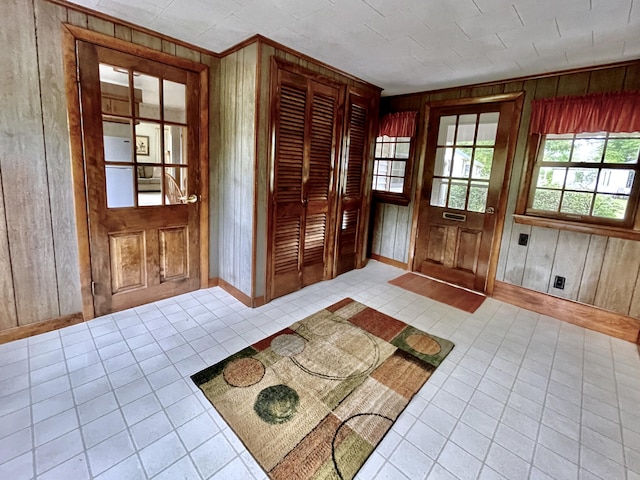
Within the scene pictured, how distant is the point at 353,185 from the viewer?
12.7 feet

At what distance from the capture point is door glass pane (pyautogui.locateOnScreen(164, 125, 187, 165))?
110 inches

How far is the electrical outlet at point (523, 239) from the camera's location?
3277 millimetres

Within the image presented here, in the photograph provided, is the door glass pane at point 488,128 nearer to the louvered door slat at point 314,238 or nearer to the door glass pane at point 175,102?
the louvered door slat at point 314,238

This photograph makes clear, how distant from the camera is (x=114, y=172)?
254 centimetres

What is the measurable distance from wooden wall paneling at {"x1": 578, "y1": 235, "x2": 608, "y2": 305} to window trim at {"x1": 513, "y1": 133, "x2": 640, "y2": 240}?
0.32 ft

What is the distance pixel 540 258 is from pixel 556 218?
434 mm

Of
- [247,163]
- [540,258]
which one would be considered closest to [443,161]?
[540,258]

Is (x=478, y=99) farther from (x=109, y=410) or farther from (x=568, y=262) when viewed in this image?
(x=109, y=410)

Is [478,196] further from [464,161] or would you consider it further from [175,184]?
[175,184]

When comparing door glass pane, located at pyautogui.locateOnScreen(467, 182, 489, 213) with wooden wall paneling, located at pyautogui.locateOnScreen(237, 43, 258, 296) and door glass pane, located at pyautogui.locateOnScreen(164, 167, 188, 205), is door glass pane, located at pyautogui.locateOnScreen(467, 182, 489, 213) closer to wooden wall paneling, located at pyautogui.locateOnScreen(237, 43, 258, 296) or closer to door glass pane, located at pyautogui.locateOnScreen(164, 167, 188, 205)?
wooden wall paneling, located at pyautogui.locateOnScreen(237, 43, 258, 296)

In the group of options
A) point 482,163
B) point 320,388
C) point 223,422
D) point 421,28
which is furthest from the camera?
point 482,163

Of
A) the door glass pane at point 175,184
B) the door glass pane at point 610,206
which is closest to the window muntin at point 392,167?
the door glass pane at point 610,206

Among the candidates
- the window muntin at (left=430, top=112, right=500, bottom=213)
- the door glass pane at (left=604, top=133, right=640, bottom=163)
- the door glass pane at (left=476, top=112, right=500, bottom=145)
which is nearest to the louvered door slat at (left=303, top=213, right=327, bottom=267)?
the window muntin at (left=430, top=112, right=500, bottom=213)

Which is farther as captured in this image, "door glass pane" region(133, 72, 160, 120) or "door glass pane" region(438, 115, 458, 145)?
"door glass pane" region(438, 115, 458, 145)
